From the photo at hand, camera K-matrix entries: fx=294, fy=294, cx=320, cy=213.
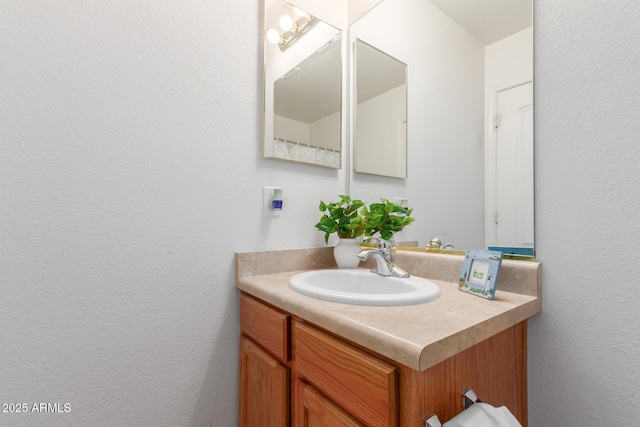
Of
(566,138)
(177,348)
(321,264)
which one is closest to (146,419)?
(177,348)

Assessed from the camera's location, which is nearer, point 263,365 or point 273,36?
point 263,365

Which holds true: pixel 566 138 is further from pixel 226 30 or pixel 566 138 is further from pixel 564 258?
pixel 226 30

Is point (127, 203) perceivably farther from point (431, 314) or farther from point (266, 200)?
point (431, 314)

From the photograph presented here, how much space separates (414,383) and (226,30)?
4.09 ft

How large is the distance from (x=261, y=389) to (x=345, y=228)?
638 mm

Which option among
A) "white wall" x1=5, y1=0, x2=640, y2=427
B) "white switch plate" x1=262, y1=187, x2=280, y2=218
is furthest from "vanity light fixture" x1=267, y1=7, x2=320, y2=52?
"white switch plate" x1=262, y1=187, x2=280, y2=218

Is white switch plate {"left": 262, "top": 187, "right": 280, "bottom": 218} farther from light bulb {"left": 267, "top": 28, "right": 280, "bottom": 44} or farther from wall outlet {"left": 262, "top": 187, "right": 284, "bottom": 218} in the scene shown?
light bulb {"left": 267, "top": 28, "right": 280, "bottom": 44}

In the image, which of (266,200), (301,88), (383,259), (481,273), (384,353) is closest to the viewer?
(384,353)

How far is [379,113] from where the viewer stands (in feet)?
4.52

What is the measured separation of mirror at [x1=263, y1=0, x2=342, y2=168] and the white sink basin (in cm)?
51

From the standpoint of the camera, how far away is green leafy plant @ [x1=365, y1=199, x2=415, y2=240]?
1174 millimetres

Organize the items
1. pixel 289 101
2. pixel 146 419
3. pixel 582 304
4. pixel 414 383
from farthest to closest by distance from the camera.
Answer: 1. pixel 289 101
2. pixel 146 419
3. pixel 582 304
4. pixel 414 383

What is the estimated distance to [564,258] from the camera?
2.45ft

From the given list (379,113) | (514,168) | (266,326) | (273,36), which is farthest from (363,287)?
(273,36)
